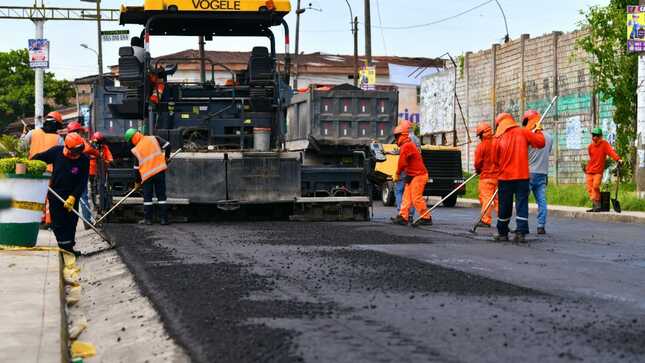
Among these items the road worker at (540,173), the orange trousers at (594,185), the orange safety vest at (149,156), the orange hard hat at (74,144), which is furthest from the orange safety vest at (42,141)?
the orange trousers at (594,185)

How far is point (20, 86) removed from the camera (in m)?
94.5

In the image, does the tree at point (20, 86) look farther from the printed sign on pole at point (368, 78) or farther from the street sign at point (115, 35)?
the printed sign on pole at point (368, 78)

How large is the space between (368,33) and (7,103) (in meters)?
53.9

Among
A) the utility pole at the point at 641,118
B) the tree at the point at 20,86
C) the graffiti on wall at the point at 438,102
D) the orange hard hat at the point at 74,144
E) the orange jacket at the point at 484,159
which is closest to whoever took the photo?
the orange hard hat at the point at 74,144

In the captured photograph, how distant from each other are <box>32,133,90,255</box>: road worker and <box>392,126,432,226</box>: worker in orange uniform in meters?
6.45

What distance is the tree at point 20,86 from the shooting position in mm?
93250

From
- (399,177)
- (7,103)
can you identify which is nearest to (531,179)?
(399,177)

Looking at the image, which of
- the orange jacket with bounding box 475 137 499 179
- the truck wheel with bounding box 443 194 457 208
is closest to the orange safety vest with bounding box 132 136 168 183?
the orange jacket with bounding box 475 137 499 179

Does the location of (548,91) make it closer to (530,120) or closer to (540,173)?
(540,173)

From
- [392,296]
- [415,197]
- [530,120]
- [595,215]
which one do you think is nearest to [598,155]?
[595,215]

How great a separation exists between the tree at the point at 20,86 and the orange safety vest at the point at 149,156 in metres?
77.6

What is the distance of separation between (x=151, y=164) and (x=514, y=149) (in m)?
5.78

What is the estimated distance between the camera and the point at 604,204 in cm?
2364

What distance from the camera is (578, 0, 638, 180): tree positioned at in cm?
2980
